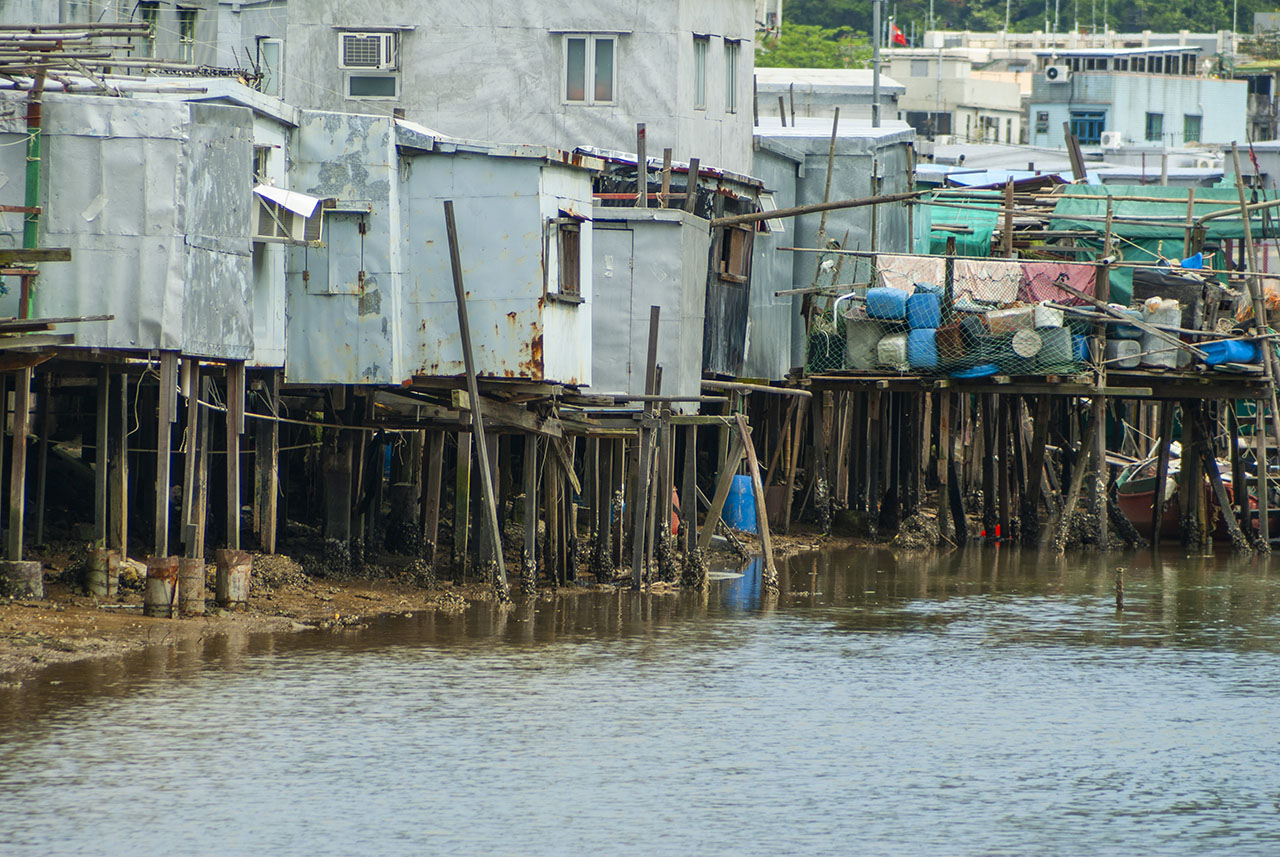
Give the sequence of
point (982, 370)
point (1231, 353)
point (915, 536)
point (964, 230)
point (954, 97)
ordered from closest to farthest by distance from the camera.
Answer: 1. point (1231, 353)
2. point (982, 370)
3. point (915, 536)
4. point (964, 230)
5. point (954, 97)

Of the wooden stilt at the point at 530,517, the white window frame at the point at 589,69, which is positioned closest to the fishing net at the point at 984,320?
the white window frame at the point at 589,69

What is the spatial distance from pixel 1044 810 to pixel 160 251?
404 inches

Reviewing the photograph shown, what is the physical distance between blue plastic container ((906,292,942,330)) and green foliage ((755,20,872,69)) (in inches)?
2107

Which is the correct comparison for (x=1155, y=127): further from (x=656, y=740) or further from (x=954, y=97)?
(x=656, y=740)

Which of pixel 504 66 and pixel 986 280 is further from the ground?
pixel 504 66

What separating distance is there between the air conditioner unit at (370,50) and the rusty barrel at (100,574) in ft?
42.5

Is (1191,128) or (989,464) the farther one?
(1191,128)

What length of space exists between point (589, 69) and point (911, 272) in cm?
602

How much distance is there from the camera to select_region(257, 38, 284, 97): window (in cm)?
3250

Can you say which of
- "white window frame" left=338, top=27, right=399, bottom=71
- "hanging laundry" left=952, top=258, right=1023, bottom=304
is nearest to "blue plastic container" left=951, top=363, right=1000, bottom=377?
"hanging laundry" left=952, top=258, right=1023, bottom=304

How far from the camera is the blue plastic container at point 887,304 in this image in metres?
30.8

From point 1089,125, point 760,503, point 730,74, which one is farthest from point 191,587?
point 1089,125

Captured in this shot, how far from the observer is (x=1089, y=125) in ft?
238

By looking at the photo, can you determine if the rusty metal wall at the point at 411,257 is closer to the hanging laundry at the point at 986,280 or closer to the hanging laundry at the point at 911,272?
the hanging laundry at the point at 911,272
